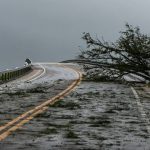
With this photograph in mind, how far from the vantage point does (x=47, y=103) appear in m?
21.0

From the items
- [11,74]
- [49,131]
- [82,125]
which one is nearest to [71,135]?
[49,131]

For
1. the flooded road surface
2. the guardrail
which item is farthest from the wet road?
the guardrail

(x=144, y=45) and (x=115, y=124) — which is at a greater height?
(x=144, y=45)

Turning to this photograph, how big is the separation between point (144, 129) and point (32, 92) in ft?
44.7

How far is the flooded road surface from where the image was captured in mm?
10930

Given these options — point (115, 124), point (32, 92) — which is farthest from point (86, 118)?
point (32, 92)

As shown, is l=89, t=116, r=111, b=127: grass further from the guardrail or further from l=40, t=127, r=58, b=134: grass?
the guardrail

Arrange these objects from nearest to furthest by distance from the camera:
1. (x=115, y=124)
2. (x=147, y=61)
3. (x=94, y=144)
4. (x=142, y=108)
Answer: (x=94, y=144)
(x=115, y=124)
(x=142, y=108)
(x=147, y=61)

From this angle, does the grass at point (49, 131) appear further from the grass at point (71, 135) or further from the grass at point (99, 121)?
the grass at point (99, 121)

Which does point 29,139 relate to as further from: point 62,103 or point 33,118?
point 62,103

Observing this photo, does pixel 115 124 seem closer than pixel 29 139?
No

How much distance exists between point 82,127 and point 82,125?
0.43 meters

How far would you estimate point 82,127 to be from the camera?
13930 millimetres

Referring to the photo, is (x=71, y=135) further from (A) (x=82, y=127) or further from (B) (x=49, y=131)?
(A) (x=82, y=127)
